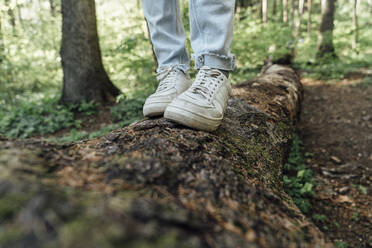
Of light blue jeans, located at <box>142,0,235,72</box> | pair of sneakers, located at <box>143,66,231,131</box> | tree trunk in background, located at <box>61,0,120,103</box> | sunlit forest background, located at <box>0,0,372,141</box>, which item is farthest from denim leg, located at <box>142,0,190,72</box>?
tree trunk in background, located at <box>61,0,120,103</box>

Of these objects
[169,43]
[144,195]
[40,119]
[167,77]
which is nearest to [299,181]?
[167,77]

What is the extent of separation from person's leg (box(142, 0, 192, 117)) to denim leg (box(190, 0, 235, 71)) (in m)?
0.16

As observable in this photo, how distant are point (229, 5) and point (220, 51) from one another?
29 cm

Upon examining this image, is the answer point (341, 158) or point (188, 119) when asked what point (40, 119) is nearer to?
point (188, 119)

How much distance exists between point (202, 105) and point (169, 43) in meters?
0.72

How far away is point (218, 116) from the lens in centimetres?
136

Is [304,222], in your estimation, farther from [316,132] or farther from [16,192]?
[316,132]

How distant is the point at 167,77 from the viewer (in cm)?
171

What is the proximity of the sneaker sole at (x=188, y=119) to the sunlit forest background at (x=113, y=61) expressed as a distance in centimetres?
267

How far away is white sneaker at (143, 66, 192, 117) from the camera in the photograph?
4.94ft

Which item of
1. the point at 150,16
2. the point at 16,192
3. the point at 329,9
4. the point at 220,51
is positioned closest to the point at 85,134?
the point at 150,16

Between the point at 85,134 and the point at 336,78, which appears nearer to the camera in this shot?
the point at 85,134

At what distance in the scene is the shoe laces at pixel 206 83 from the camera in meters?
1.40

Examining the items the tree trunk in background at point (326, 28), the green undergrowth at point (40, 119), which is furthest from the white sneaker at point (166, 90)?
the tree trunk in background at point (326, 28)
